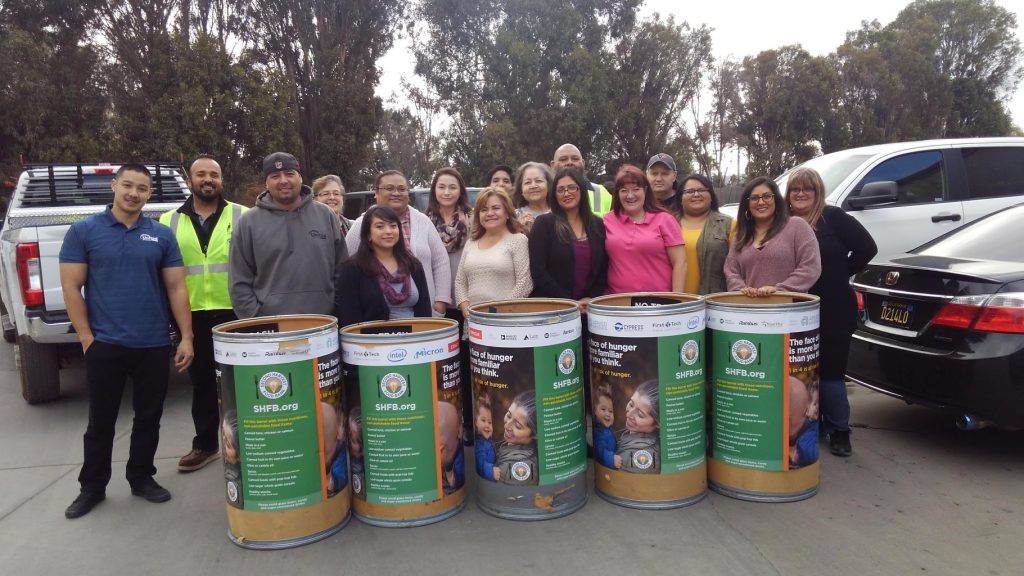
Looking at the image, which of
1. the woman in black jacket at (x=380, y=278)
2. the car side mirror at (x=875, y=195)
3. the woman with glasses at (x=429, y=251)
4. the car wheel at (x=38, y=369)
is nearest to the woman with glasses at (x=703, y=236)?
the woman with glasses at (x=429, y=251)

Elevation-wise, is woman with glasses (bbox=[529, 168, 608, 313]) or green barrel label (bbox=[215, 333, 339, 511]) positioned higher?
woman with glasses (bbox=[529, 168, 608, 313])

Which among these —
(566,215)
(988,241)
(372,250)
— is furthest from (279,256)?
(988,241)

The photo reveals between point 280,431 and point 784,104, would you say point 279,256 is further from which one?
point 784,104

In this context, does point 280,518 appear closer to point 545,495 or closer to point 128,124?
point 545,495

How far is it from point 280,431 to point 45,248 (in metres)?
3.48

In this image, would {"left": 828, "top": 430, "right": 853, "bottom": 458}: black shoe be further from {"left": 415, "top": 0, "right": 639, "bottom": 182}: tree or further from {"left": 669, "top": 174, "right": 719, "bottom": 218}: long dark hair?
{"left": 415, "top": 0, "right": 639, "bottom": 182}: tree

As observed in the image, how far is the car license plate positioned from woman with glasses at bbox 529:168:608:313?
1791 millimetres

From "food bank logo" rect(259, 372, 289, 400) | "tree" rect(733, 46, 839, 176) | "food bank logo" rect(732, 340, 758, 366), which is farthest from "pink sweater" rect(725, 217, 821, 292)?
"tree" rect(733, 46, 839, 176)

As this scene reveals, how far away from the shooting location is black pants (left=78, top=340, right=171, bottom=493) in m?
3.78

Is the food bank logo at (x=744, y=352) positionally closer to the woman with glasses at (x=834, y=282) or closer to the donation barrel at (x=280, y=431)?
the woman with glasses at (x=834, y=282)

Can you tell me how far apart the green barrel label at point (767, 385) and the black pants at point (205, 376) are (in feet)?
10.2

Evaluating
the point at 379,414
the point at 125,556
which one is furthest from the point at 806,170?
the point at 125,556

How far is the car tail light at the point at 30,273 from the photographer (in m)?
5.35

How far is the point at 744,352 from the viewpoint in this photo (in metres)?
3.57
